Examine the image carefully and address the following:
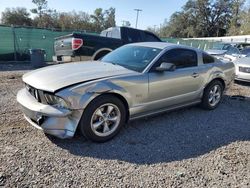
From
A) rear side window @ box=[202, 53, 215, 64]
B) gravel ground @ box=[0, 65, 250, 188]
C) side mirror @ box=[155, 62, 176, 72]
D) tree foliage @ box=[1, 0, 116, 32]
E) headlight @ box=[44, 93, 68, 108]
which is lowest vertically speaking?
gravel ground @ box=[0, 65, 250, 188]

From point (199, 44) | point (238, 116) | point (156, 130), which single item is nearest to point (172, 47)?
point (156, 130)

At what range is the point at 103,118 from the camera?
3.77m

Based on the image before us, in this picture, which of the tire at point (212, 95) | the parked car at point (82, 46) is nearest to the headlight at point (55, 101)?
the tire at point (212, 95)

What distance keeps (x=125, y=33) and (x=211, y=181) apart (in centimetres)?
810

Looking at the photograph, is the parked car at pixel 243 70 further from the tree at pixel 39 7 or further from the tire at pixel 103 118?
the tree at pixel 39 7

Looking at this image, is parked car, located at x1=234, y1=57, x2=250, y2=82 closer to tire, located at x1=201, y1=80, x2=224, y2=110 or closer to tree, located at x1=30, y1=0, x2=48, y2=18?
tire, located at x1=201, y1=80, x2=224, y2=110

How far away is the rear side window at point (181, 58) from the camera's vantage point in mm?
4632

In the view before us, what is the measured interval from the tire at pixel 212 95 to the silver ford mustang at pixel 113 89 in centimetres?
9

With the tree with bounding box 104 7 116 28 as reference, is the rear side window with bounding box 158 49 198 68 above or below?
below

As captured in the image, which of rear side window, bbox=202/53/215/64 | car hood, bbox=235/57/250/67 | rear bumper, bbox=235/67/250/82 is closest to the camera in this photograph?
rear side window, bbox=202/53/215/64

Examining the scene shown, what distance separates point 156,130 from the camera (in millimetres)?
4387

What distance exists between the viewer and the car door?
4.30 metres

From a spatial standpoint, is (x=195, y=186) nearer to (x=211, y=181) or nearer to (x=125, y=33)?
(x=211, y=181)

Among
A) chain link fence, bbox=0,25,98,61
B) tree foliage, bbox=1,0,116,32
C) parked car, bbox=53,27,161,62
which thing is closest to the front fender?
parked car, bbox=53,27,161,62
